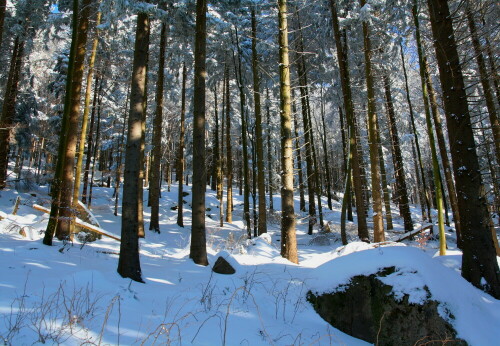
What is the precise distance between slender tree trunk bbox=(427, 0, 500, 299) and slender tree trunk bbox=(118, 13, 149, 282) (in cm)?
558

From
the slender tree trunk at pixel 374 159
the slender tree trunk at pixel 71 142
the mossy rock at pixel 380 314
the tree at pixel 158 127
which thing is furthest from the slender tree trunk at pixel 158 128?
the mossy rock at pixel 380 314

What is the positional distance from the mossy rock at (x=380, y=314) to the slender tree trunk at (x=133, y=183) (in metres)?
3.07

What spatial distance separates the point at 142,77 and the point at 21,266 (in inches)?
151

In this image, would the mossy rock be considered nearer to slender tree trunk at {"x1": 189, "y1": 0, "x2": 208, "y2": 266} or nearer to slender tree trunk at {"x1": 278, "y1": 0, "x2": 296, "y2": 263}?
slender tree trunk at {"x1": 278, "y1": 0, "x2": 296, "y2": 263}

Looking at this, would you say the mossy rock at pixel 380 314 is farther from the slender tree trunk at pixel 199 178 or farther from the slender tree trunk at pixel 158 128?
the slender tree trunk at pixel 158 128

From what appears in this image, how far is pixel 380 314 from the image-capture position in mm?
3965

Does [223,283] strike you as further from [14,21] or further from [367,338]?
[14,21]

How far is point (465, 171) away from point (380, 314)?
9.76 feet

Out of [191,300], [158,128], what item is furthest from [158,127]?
[191,300]

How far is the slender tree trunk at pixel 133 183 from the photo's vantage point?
4945mm

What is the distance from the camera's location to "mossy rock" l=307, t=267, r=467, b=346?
360 centimetres

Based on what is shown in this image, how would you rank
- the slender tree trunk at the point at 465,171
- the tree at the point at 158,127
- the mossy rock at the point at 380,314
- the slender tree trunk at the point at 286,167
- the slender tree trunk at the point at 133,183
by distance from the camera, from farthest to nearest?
the tree at the point at 158,127, the slender tree trunk at the point at 286,167, the slender tree trunk at the point at 133,183, the slender tree trunk at the point at 465,171, the mossy rock at the point at 380,314

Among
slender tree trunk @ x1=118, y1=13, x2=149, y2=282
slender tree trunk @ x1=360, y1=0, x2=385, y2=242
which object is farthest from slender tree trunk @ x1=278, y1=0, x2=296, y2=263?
slender tree trunk @ x1=360, y1=0, x2=385, y2=242

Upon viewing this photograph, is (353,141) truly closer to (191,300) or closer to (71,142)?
(191,300)
